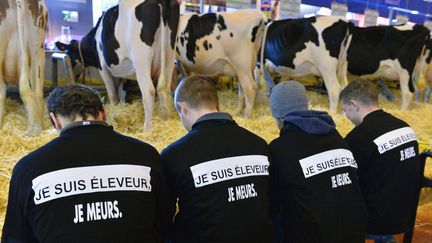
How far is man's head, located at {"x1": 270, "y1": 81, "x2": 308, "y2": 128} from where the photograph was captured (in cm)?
209

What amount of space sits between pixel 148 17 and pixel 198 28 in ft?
4.25

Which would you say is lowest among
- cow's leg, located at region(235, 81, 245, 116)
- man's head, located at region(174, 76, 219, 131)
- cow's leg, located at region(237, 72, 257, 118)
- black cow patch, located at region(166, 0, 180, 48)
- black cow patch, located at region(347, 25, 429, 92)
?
cow's leg, located at region(235, 81, 245, 116)

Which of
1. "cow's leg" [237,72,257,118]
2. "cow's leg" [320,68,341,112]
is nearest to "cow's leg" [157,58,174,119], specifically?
"cow's leg" [237,72,257,118]

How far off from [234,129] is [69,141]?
72 cm

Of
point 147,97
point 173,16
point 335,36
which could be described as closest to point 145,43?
point 173,16

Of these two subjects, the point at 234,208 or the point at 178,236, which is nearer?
the point at 234,208

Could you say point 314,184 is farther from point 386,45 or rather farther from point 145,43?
point 386,45

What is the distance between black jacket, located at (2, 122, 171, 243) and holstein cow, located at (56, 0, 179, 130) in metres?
2.61

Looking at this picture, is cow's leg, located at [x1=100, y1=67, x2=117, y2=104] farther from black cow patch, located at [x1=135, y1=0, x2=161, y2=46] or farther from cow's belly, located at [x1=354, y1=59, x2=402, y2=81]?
cow's belly, located at [x1=354, y1=59, x2=402, y2=81]

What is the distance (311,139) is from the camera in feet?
6.18

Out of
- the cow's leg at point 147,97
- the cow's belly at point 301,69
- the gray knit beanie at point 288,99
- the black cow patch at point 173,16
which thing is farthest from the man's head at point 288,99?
the cow's belly at point 301,69

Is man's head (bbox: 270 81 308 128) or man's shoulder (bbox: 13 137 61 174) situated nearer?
man's shoulder (bbox: 13 137 61 174)

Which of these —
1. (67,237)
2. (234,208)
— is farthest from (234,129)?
(67,237)

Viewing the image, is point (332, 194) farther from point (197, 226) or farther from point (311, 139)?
point (197, 226)
